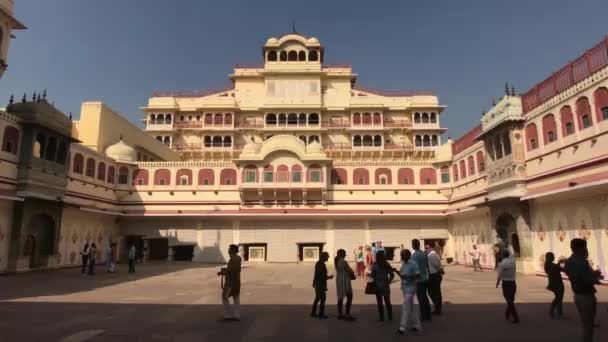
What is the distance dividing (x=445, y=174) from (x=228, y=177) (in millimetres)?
19038

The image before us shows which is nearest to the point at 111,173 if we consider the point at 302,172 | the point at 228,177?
the point at 228,177

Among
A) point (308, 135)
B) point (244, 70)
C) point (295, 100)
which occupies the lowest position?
point (308, 135)

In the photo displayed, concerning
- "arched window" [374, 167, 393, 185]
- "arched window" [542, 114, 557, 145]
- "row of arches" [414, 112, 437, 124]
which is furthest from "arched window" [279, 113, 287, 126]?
"arched window" [542, 114, 557, 145]

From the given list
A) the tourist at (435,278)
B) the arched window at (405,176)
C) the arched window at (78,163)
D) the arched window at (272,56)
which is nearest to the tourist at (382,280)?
the tourist at (435,278)

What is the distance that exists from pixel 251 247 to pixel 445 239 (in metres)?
16.8

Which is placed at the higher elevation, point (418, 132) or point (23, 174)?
point (418, 132)

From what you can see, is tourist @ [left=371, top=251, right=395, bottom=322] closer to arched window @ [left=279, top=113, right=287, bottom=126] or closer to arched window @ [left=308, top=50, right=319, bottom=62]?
arched window @ [left=279, top=113, right=287, bottom=126]

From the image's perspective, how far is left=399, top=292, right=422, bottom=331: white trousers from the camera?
26.8ft

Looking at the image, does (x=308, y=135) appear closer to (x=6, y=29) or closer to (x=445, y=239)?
(x=445, y=239)

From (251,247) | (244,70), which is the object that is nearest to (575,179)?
(251,247)

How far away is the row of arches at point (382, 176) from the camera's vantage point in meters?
33.6

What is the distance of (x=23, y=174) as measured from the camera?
887 inches

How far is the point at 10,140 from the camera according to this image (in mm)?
22141

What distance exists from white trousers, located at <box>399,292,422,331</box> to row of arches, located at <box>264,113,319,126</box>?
36.0m
